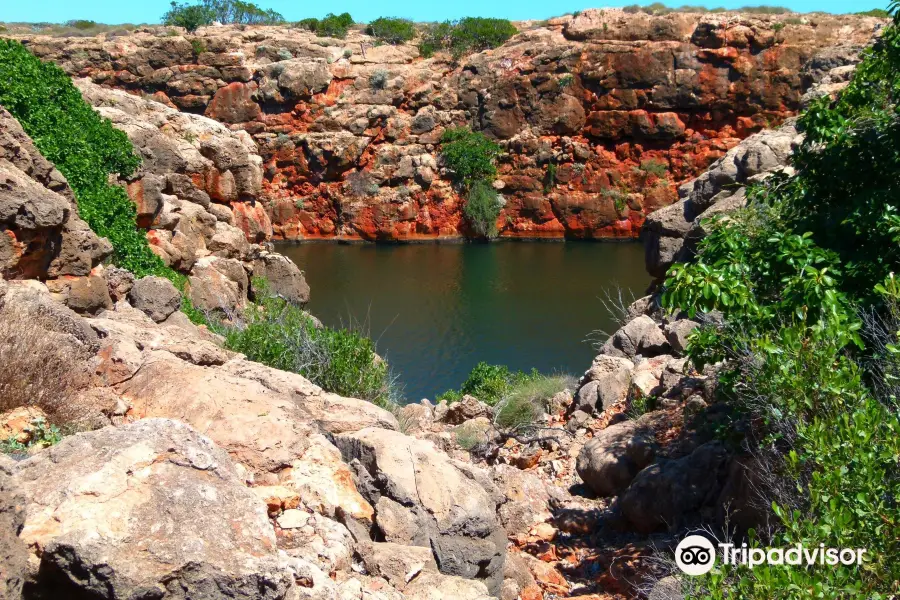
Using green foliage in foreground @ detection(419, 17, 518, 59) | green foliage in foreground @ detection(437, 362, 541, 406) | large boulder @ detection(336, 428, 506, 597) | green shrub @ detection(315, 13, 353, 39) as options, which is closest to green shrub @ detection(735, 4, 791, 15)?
Result: green foliage in foreground @ detection(419, 17, 518, 59)

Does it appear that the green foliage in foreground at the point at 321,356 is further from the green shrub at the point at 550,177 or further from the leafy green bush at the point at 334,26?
the leafy green bush at the point at 334,26

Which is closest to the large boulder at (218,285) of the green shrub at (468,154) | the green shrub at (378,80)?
the green shrub at (468,154)

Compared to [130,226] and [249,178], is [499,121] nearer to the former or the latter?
[249,178]

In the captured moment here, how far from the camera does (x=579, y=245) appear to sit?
38.5 m

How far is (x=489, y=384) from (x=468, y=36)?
106 feet

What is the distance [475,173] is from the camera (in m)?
40.4

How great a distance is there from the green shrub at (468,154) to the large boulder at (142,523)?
37.2m

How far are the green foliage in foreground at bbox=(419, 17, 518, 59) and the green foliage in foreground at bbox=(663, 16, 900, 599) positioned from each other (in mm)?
37972

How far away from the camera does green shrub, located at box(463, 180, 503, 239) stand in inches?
1564

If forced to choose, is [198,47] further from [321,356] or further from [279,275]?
[321,356]

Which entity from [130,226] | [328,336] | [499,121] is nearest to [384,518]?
[328,336]

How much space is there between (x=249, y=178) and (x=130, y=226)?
5.56 metres

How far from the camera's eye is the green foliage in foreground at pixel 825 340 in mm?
3516

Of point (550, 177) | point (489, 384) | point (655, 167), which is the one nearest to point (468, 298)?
point (489, 384)
